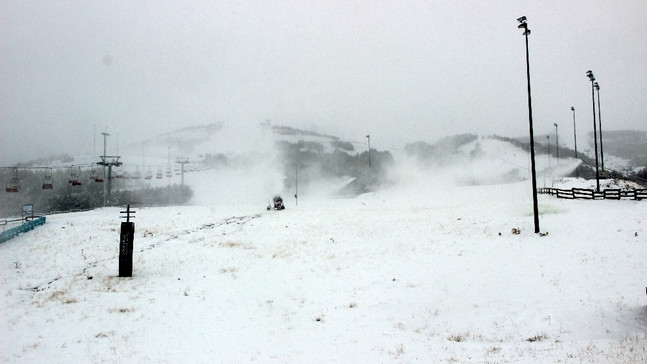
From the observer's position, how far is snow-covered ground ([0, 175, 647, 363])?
33.5 ft

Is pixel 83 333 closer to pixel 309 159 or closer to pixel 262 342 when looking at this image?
pixel 262 342

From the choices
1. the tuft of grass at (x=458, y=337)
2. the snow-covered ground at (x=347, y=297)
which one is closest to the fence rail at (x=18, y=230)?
the snow-covered ground at (x=347, y=297)

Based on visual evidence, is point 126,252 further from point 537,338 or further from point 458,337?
point 537,338

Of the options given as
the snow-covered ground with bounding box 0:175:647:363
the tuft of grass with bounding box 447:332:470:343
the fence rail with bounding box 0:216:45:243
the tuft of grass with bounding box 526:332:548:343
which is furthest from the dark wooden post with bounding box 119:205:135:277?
the fence rail with bounding box 0:216:45:243

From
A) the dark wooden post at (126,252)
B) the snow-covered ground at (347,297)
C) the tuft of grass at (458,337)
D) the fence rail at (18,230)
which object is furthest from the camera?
the fence rail at (18,230)

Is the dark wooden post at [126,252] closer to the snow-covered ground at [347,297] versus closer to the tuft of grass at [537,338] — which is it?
the snow-covered ground at [347,297]

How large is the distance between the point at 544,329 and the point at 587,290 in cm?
478

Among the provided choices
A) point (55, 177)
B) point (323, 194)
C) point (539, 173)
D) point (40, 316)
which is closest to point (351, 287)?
point (40, 316)

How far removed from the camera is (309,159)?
547 feet

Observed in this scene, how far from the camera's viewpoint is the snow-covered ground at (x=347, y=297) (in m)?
10.2

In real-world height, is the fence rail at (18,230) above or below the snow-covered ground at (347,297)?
above

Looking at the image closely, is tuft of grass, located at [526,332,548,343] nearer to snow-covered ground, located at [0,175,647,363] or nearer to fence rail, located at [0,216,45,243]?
snow-covered ground, located at [0,175,647,363]

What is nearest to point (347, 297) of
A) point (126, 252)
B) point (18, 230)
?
point (126, 252)

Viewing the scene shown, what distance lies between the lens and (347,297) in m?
15.7
